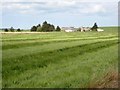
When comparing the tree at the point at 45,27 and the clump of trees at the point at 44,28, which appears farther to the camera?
the tree at the point at 45,27

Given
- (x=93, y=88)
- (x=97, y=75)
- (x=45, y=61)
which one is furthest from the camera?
(x=45, y=61)

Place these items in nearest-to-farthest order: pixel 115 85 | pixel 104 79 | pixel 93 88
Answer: pixel 93 88, pixel 115 85, pixel 104 79

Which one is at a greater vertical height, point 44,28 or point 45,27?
point 45,27

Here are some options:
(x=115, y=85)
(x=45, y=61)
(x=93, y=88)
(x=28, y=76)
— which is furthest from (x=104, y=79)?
(x=45, y=61)

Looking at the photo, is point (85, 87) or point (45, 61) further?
point (45, 61)

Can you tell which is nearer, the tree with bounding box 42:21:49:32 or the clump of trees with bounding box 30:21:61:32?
the clump of trees with bounding box 30:21:61:32

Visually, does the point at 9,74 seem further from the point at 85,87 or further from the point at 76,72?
the point at 85,87

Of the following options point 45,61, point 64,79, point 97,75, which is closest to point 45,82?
point 64,79

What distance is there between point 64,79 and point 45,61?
8484 millimetres

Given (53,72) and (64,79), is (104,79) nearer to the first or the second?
(64,79)

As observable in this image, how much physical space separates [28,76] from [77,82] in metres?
2.92

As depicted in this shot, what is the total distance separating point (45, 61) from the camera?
25.4 meters

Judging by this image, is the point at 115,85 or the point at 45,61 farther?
the point at 45,61

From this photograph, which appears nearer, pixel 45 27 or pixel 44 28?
pixel 44 28
